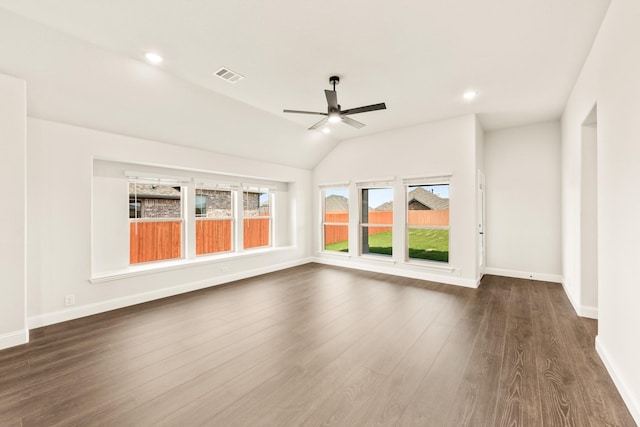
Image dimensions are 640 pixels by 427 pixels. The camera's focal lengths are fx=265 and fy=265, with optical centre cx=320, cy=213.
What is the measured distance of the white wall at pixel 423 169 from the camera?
4.87m

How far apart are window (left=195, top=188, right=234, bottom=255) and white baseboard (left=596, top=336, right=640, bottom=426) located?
570 cm

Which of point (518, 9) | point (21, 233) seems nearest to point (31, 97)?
point (21, 233)

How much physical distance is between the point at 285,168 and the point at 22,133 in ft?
14.5

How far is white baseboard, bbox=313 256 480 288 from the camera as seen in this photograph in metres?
4.93

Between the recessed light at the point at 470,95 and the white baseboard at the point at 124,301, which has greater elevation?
the recessed light at the point at 470,95

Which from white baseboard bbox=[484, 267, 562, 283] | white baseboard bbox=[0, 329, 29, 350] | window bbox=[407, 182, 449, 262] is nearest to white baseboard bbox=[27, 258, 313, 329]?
white baseboard bbox=[0, 329, 29, 350]

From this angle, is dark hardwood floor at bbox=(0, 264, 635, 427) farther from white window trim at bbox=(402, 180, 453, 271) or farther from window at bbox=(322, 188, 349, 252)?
window at bbox=(322, 188, 349, 252)

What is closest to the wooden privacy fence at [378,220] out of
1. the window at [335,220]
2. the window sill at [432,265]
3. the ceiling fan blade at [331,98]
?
the window at [335,220]

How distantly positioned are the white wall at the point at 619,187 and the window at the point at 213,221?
568 centimetres

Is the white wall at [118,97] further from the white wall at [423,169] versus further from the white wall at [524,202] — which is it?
the white wall at [524,202]

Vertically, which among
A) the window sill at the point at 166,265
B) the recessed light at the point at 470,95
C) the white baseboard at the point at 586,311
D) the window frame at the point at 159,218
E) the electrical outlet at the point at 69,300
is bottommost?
the white baseboard at the point at 586,311

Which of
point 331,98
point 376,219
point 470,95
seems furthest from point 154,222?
point 470,95

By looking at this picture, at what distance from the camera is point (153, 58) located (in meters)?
3.05

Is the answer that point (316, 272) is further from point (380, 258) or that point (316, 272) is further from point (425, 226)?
point (425, 226)
